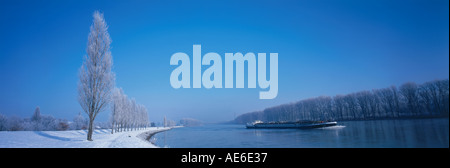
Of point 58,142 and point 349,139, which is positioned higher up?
point 58,142

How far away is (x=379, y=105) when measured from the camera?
6650 centimetres

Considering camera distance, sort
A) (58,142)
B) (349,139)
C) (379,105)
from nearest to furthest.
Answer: (58,142) → (349,139) → (379,105)

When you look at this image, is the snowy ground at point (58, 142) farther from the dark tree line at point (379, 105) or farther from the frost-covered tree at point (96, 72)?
the dark tree line at point (379, 105)

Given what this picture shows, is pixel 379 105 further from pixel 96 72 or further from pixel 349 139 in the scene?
pixel 96 72

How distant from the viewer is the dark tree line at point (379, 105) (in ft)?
140

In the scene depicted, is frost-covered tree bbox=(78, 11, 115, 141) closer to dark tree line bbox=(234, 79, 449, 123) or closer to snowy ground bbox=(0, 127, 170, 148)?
snowy ground bbox=(0, 127, 170, 148)

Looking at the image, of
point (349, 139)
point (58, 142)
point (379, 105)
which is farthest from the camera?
point (379, 105)

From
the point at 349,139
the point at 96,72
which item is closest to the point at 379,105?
the point at 349,139

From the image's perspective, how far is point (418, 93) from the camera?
47688 mm
